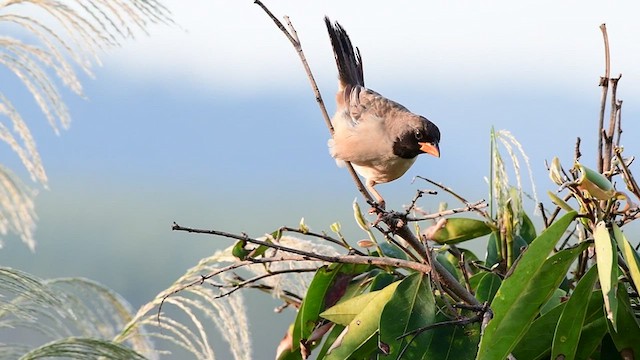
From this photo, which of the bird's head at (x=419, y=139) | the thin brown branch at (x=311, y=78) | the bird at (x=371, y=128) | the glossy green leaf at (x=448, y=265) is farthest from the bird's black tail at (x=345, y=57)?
the glossy green leaf at (x=448, y=265)

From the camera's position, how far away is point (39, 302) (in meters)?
1.72

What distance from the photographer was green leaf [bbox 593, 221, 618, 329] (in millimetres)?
918

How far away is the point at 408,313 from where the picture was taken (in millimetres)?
1188

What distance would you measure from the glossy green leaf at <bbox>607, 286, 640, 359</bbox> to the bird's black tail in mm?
994

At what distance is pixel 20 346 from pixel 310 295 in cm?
103

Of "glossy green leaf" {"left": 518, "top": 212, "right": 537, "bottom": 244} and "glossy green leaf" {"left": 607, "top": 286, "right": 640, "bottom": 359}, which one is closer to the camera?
"glossy green leaf" {"left": 607, "top": 286, "right": 640, "bottom": 359}

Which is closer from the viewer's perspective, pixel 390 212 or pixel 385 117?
pixel 390 212

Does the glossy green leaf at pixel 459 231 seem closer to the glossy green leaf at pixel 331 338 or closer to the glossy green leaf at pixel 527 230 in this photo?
the glossy green leaf at pixel 527 230

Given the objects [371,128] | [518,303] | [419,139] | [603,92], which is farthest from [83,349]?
[603,92]

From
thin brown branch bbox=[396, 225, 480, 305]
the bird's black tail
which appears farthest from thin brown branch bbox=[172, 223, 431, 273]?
the bird's black tail

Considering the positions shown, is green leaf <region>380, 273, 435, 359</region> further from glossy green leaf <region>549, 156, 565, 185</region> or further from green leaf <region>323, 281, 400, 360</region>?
glossy green leaf <region>549, 156, 565, 185</region>

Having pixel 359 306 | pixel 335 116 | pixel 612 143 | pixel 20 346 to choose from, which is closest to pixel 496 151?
pixel 612 143

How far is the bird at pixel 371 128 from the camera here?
1.92 meters

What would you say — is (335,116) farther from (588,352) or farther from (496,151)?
(588,352)
